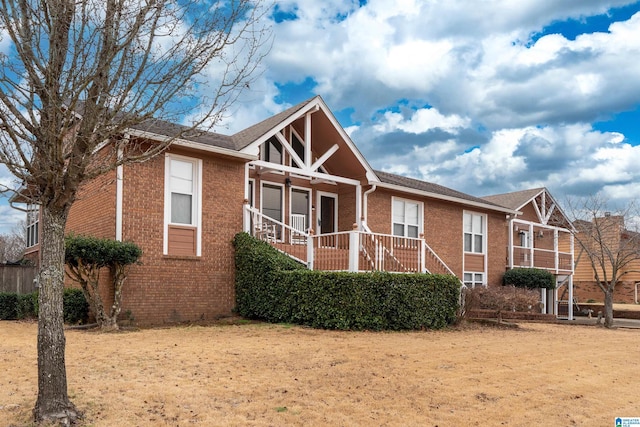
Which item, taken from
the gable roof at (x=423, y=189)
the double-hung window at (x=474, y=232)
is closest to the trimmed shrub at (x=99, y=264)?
the gable roof at (x=423, y=189)

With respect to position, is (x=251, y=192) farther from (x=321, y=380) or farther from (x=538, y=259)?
(x=538, y=259)

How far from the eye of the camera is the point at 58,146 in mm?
5281

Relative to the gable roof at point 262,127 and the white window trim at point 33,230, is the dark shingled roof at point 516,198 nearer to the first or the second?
the gable roof at point 262,127

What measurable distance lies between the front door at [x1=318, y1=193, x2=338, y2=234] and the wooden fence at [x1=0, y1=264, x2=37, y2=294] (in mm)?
10017

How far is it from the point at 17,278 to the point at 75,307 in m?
6.71

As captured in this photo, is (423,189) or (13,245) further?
(13,245)

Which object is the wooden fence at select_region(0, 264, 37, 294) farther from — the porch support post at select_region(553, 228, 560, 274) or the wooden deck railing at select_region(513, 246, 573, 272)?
the porch support post at select_region(553, 228, 560, 274)

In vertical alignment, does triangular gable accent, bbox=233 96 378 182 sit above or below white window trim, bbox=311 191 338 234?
above

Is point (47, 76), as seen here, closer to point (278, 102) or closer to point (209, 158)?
point (209, 158)

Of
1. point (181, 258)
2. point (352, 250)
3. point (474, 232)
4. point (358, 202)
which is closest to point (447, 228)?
point (474, 232)

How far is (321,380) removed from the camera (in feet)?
25.1

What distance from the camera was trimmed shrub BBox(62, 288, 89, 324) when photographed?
44.2 ft

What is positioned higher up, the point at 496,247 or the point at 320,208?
the point at 320,208

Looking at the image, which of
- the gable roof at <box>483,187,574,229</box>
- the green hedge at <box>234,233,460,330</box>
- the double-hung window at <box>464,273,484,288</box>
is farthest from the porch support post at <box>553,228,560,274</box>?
the green hedge at <box>234,233,460,330</box>
